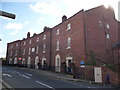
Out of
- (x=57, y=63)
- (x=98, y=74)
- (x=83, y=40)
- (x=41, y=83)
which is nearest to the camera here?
(x=41, y=83)

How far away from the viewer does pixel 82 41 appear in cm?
1884

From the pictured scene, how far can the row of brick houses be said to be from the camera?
1900cm

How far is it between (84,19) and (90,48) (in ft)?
15.2

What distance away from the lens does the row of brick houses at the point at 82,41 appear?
19.0m

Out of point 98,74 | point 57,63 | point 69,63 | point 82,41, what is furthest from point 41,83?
point 57,63

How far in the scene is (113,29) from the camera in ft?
78.3

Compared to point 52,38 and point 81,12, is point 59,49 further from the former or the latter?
point 81,12

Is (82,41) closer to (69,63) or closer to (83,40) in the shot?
(83,40)

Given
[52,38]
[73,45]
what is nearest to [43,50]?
[52,38]

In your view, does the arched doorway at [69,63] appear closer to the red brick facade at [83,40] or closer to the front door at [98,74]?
the red brick facade at [83,40]

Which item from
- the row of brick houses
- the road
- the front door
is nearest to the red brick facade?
the row of brick houses

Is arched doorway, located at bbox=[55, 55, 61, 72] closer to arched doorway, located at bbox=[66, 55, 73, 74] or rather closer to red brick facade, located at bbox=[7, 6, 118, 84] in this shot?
red brick facade, located at bbox=[7, 6, 118, 84]

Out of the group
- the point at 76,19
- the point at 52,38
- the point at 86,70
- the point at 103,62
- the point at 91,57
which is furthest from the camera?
the point at 52,38

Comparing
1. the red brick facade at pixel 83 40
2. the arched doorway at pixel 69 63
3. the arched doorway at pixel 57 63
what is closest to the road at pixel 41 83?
the red brick facade at pixel 83 40
